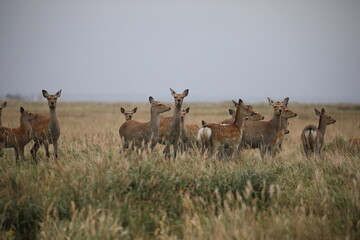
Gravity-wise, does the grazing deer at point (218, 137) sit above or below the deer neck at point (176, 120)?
below

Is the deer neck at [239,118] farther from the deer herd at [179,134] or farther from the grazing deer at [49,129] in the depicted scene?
the grazing deer at [49,129]

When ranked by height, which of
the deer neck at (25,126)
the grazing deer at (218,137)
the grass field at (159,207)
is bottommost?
the grass field at (159,207)

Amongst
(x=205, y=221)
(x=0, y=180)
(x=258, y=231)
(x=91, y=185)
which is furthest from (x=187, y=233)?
(x=0, y=180)

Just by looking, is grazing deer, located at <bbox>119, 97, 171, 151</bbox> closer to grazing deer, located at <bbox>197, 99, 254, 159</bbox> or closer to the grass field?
grazing deer, located at <bbox>197, 99, 254, 159</bbox>

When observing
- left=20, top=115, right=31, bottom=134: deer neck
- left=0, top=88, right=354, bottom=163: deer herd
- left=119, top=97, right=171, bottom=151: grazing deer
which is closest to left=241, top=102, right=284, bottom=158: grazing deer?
left=0, top=88, right=354, bottom=163: deer herd

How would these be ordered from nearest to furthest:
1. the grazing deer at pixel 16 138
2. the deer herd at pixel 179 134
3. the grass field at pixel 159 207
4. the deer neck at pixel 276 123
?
the grass field at pixel 159 207 → the grazing deer at pixel 16 138 → the deer herd at pixel 179 134 → the deer neck at pixel 276 123

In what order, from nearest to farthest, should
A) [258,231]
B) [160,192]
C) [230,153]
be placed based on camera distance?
[258,231]
[160,192]
[230,153]

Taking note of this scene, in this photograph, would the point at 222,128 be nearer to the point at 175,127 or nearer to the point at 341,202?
the point at 175,127

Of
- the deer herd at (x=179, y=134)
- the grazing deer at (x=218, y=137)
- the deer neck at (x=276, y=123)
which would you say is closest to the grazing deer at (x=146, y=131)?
the deer herd at (x=179, y=134)

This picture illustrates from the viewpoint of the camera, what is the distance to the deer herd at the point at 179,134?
9557 mm

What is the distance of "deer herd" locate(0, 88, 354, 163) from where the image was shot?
31.4 ft

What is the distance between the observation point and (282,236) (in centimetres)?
465

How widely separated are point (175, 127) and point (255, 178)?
13.1ft

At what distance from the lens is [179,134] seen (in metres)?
10.1
